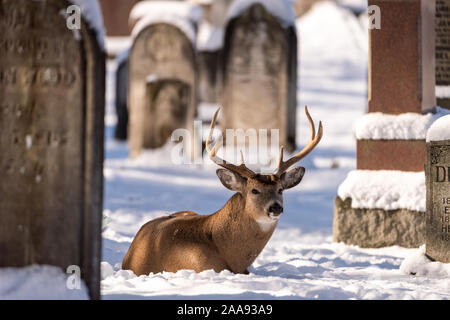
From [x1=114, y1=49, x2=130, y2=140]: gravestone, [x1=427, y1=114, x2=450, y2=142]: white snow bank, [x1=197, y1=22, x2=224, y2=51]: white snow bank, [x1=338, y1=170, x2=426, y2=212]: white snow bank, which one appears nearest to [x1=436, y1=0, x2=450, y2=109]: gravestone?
[x1=338, y1=170, x2=426, y2=212]: white snow bank

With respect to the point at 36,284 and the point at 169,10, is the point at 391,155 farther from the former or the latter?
the point at 169,10

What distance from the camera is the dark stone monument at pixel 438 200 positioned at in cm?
594

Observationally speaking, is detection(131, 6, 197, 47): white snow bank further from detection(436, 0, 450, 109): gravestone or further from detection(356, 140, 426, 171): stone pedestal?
detection(356, 140, 426, 171): stone pedestal

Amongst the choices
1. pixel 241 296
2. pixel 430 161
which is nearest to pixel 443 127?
pixel 430 161

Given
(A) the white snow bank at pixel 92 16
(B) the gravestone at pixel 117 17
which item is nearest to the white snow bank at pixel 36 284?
(A) the white snow bank at pixel 92 16

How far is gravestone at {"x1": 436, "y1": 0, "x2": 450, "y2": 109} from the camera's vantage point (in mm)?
8961

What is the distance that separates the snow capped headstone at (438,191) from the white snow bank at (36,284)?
3.12m

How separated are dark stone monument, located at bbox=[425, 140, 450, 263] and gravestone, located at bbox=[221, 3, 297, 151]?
836cm

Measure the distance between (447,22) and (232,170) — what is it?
15.0 feet

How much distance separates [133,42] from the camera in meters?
16.1

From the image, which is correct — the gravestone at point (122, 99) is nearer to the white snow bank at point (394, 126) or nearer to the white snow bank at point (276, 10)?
the white snow bank at point (276, 10)

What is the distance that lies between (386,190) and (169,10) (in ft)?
32.3

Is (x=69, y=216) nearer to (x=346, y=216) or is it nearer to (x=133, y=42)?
(x=346, y=216)

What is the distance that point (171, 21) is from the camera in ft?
52.4
